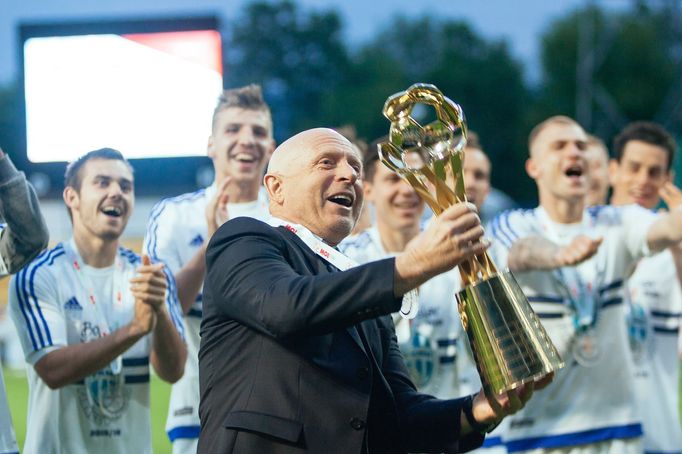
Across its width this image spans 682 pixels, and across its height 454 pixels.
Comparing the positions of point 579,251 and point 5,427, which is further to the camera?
point 579,251

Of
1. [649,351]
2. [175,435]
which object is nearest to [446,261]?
[175,435]

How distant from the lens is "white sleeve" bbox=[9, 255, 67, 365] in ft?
19.5

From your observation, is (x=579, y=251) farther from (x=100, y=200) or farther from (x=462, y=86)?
(x=462, y=86)

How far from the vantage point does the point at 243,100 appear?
7.28m

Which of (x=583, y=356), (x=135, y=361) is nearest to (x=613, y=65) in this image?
(x=583, y=356)

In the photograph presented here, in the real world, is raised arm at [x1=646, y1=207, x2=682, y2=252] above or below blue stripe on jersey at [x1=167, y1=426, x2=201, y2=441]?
above

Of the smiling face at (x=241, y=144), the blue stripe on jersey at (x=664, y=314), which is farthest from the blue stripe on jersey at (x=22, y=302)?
the blue stripe on jersey at (x=664, y=314)

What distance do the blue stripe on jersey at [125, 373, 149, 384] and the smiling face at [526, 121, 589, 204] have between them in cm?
263

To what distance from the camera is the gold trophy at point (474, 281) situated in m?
3.74

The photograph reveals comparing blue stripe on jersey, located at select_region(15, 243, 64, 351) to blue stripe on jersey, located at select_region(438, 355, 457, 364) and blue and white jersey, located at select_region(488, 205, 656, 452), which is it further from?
blue and white jersey, located at select_region(488, 205, 656, 452)

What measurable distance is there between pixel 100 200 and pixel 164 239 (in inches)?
31.1

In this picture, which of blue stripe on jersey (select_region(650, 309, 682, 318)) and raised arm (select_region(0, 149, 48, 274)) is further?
blue stripe on jersey (select_region(650, 309, 682, 318))

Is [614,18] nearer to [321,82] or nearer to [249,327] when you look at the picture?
[321,82]

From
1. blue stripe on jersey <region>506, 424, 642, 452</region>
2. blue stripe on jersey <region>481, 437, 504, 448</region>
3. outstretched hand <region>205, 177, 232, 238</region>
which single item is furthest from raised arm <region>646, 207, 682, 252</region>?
outstretched hand <region>205, 177, 232, 238</region>
